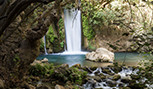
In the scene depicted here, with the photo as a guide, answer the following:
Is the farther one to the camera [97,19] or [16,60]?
[97,19]

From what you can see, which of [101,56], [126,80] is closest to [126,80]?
[126,80]

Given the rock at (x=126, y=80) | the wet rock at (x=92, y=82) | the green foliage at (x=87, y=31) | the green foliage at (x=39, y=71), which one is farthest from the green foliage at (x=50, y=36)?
the rock at (x=126, y=80)

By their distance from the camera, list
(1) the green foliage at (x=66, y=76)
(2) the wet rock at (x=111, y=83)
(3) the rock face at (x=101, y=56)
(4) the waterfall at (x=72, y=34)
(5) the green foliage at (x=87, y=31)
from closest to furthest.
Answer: (1) the green foliage at (x=66, y=76)
(2) the wet rock at (x=111, y=83)
(3) the rock face at (x=101, y=56)
(5) the green foliage at (x=87, y=31)
(4) the waterfall at (x=72, y=34)

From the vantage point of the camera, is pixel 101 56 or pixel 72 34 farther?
pixel 72 34

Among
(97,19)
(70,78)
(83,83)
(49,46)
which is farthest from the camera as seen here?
(49,46)

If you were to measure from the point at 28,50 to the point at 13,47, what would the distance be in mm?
408

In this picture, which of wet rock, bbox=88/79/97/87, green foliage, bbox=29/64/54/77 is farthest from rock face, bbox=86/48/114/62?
green foliage, bbox=29/64/54/77

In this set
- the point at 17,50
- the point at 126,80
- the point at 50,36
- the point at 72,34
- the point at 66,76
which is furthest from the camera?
the point at 72,34

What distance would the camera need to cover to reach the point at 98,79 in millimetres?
6371

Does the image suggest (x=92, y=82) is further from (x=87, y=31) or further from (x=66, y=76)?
(x=87, y=31)

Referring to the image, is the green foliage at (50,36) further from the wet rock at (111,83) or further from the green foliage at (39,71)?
the wet rock at (111,83)

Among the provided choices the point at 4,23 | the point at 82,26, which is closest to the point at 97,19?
the point at 82,26

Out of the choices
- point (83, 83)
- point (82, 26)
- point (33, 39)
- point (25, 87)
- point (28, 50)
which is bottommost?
point (83, 83)

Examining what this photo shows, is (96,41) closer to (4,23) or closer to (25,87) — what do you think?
(25,87)
